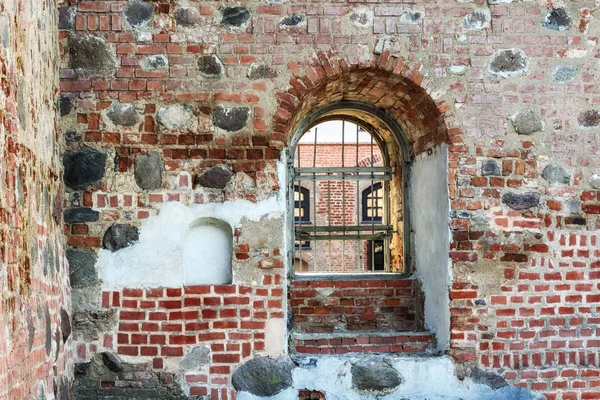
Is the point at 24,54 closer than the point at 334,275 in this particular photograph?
Yes

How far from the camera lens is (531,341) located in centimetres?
Result: 493

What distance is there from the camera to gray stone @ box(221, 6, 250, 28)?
485cm

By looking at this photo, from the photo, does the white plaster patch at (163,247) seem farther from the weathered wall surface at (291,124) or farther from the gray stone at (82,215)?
the gray stone at (82,215)

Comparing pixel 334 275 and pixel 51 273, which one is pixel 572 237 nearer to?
pixel 334 275

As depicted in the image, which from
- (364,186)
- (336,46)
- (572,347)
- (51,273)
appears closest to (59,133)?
(51,273)

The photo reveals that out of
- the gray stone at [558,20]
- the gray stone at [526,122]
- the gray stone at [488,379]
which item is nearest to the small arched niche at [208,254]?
the gray stone at [488,379]

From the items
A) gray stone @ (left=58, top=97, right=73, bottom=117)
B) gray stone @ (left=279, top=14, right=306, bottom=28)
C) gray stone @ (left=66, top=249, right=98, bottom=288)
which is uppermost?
gray stone @ (left=279, top=14, right=306, bottom=28)

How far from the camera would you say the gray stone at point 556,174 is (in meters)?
4.98

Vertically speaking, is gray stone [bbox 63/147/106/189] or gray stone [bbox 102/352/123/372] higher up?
gray stone [bbox 63/147/106/189]

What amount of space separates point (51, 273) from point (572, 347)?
11.7 ft

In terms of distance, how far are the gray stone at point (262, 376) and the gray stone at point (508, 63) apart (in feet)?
8.32

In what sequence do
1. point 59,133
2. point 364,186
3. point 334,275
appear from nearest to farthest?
point 59,133, point 334,275, point 364,186

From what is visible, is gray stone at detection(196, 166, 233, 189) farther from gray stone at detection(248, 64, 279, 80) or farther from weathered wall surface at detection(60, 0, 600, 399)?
gray stone at detection(248, 64, 279, 80)

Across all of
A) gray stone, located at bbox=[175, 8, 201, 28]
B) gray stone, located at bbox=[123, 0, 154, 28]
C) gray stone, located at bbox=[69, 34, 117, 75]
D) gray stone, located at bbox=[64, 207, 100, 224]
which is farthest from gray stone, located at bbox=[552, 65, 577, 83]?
gray stone, located at bbox=[64, 207, 100, 224]
